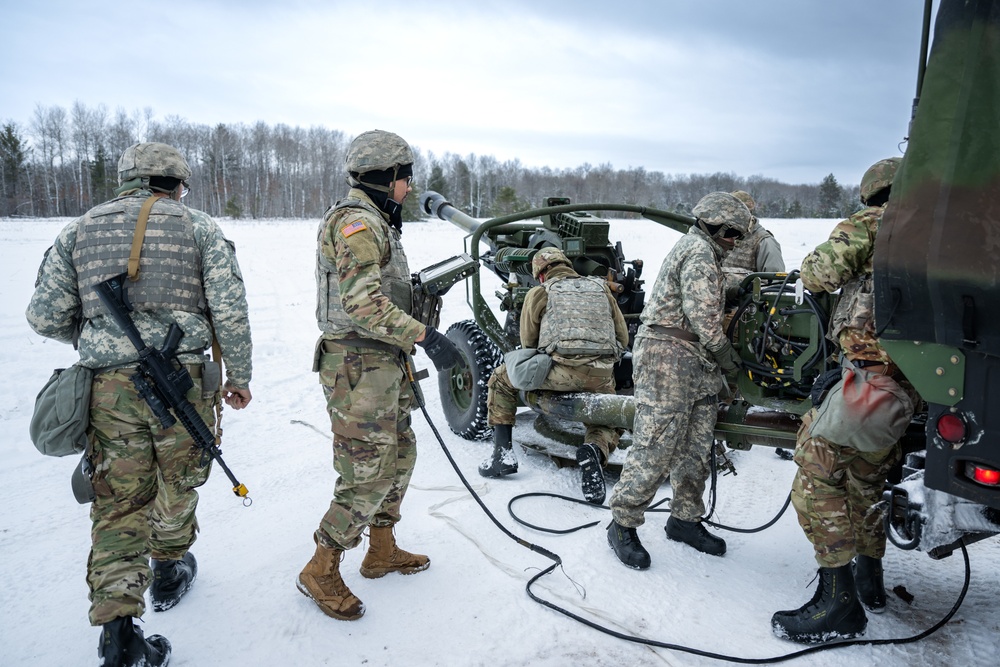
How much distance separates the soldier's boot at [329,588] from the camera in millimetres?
3031

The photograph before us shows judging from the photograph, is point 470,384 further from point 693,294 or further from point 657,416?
point 693,294

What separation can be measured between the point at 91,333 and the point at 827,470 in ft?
10.3

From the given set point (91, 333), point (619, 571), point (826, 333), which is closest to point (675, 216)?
point (826, 333)

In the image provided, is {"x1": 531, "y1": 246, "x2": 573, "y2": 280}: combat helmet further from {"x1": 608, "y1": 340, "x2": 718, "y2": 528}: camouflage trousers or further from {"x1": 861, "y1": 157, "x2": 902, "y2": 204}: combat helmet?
{"x1": 861, "y1": 157, "x2": 902, "y2": 204}: combat helmet

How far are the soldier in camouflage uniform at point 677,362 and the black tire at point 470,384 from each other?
6.80 feet

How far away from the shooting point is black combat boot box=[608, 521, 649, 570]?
11.7 ft

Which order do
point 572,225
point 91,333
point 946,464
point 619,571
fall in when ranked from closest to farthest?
point 946,464 → point 91,333 → point 619,571 → point 572,225

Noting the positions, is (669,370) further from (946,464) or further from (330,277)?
(330,277)

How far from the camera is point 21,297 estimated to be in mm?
9688

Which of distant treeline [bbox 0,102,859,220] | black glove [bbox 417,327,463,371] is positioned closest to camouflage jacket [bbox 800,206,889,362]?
black glove [bbox 417,327,463,371]

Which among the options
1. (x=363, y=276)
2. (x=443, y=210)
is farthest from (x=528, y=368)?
(x=443, y=210)

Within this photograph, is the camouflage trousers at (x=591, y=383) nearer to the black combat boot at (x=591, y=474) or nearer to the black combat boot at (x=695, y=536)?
the black combat boot at (x=591, y=474)

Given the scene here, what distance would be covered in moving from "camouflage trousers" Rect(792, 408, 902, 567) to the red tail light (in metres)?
0.64

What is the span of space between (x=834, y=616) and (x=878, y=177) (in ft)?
6.28
